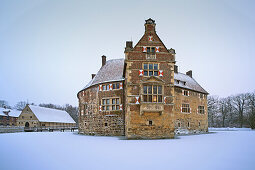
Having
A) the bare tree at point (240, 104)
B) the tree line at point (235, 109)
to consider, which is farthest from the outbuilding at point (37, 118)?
the bare tree at point (240, 104)

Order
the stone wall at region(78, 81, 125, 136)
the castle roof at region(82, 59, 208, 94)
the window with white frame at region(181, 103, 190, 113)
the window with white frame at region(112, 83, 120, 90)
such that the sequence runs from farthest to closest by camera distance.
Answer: the window with white frame at region(181, 103, 190, 113)
the castle roof at region(82, 59, 208, 94)
the window with white frame at region(112, 83, 120, 90)
the stone wall at region(78, 81, 125, 136)

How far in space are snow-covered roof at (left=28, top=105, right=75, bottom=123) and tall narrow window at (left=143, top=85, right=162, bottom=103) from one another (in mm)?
43747

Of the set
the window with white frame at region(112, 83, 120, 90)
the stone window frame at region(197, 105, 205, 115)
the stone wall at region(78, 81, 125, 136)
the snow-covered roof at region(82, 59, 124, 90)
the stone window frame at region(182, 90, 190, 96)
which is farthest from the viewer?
the stone window frame at region(197, 105, 205, 115)

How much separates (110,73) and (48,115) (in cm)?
3834

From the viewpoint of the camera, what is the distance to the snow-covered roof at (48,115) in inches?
→ 2263

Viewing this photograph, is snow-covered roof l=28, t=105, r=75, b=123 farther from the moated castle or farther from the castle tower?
the castle tower

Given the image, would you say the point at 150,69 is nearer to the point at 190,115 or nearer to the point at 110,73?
the point at 110,73

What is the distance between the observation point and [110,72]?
32688mm

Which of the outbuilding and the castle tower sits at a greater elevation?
the castle tower

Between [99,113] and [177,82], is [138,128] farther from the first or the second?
[177,82]

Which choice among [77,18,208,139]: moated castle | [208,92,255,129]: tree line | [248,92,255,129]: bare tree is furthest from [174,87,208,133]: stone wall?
[208,92,255,129]: tree line

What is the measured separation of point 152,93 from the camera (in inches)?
901

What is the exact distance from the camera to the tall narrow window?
22.8 m

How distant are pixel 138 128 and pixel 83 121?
590 inches
